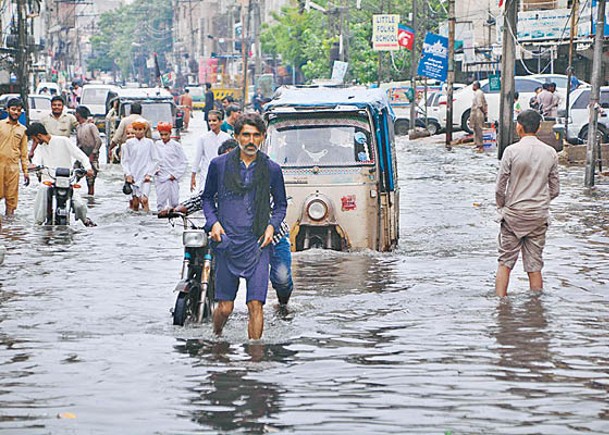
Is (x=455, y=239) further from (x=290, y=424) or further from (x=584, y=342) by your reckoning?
(x=290, y=424)

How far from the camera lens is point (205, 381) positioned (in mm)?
7895

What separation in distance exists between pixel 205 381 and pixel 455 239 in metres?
8.70

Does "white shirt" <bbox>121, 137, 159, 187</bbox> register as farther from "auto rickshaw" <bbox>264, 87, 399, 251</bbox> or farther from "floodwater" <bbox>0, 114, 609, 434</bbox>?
"auto rickshaw" <bbox>264, 87, 399, 251</bbox>

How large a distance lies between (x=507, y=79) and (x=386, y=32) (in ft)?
53.3

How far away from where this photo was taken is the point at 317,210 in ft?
44.5

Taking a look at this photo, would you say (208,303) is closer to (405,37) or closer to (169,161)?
(169,161)

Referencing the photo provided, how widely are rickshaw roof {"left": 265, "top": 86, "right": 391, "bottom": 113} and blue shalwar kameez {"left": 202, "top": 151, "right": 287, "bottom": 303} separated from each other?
5.00m

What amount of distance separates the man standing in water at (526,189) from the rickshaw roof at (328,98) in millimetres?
3365

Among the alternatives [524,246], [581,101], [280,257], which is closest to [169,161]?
[280,257]

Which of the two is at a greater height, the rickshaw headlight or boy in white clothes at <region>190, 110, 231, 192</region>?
boy in white clothes at <region>190, 110, 231, 192</region>

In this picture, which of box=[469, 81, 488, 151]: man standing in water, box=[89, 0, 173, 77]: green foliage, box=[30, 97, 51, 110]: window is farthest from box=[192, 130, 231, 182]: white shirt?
box=[89, 0, 173, 77]: green foliage

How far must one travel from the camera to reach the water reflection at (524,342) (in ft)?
26.3

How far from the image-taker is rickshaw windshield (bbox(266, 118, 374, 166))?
13.8m

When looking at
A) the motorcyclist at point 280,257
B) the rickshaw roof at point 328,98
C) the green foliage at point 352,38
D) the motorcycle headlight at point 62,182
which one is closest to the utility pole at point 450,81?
the green foliage at point 352,38
